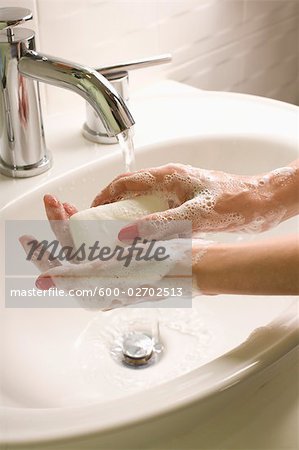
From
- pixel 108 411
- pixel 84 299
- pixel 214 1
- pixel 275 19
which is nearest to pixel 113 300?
pixel 84 299

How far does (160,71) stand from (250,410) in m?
0.55

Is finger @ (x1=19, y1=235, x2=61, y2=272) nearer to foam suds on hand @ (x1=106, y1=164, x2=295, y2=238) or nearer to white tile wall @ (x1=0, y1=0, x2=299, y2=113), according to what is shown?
foam suds on hand @ (x1=106, y1=164, x2=295, y2=238)

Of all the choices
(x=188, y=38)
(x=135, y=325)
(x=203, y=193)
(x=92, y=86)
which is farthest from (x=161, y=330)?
(x=188, y=38)

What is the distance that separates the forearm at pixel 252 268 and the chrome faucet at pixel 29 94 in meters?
0.15

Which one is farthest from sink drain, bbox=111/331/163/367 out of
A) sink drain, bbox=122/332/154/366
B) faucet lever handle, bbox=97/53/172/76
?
faucet lever handle, bbox=97/53/172/76

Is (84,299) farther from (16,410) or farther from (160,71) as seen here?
(160,71)

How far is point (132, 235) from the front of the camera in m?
0.57

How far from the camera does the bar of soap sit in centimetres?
59

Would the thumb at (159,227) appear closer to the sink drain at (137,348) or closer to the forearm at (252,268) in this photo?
the forearm at (252,268)

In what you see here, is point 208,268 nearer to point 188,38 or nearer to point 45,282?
point 45,282

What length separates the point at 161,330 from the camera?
726 millimetres

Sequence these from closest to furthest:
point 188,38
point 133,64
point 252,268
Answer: point 252,268, point 133,64, point 188,38

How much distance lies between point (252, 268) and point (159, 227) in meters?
0.10


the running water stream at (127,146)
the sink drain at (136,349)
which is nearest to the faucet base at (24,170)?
the running water stream at (127,146)
